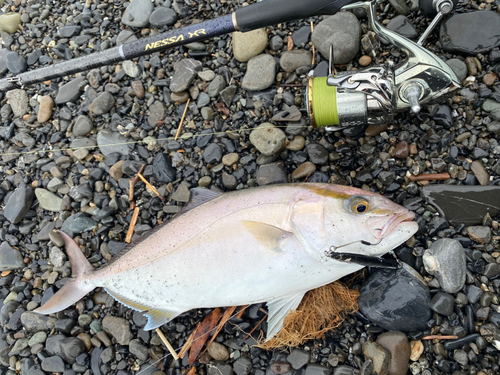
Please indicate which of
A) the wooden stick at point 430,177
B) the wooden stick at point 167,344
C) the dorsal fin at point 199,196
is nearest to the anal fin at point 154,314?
the wooden stick at point 167,344

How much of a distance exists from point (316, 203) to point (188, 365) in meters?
1.80

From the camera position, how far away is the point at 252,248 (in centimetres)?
235

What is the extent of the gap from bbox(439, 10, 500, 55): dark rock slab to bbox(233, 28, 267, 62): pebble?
156cm

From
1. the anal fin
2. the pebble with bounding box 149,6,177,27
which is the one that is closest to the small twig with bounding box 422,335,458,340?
the anal fin

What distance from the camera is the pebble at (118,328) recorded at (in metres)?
2.92

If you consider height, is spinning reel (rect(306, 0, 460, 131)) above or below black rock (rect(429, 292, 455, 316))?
above

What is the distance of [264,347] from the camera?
2.66 metres

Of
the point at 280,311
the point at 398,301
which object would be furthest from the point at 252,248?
the point at 398,301

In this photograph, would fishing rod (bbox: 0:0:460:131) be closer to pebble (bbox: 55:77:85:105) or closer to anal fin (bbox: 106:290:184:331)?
pebble (bbox: 55:77:85:105)

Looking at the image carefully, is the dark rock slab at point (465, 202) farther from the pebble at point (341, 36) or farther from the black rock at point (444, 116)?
the pebble at point (341, 36)

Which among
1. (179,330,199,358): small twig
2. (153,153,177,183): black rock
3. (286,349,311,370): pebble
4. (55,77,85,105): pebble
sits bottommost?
(179,330,199,358): small twig

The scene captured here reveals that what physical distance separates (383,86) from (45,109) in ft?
11.3

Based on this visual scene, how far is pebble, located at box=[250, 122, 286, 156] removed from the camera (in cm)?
287

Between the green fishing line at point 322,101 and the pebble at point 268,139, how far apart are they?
44 centimetres
